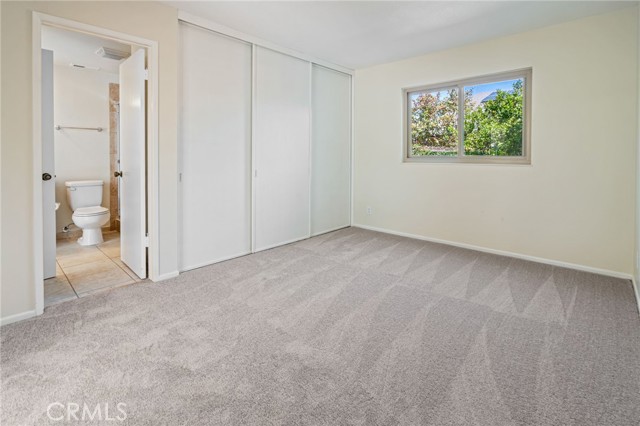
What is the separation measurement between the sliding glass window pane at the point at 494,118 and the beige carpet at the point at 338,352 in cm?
159

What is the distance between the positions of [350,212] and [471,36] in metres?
2.87

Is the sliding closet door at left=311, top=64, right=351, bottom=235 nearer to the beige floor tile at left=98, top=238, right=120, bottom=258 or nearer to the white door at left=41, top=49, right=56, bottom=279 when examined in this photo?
the beige floor tile at left=98, top=238, right=120, bottom=258

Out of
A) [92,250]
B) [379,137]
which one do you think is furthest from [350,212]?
[92,250]

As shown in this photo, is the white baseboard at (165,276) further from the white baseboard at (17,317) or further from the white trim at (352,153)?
the white trim at (352,153)

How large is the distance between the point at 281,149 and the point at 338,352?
2831 millimetres

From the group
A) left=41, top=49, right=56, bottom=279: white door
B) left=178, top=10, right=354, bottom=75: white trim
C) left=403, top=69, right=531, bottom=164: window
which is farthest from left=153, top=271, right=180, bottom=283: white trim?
left=403, top=69, right=531, bottom=164: window

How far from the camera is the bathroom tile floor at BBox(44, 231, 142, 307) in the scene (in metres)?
2.85

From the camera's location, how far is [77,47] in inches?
154

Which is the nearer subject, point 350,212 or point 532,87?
point 532,87

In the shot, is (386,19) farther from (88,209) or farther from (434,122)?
(88,209)

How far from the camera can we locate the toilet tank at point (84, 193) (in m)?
4.62

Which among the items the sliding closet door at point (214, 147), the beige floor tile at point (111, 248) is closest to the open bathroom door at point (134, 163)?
the sliding closet door at point (214, 147)

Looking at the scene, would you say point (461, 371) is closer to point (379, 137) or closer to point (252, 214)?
point (252, 214)

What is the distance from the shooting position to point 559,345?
6.79 feet
